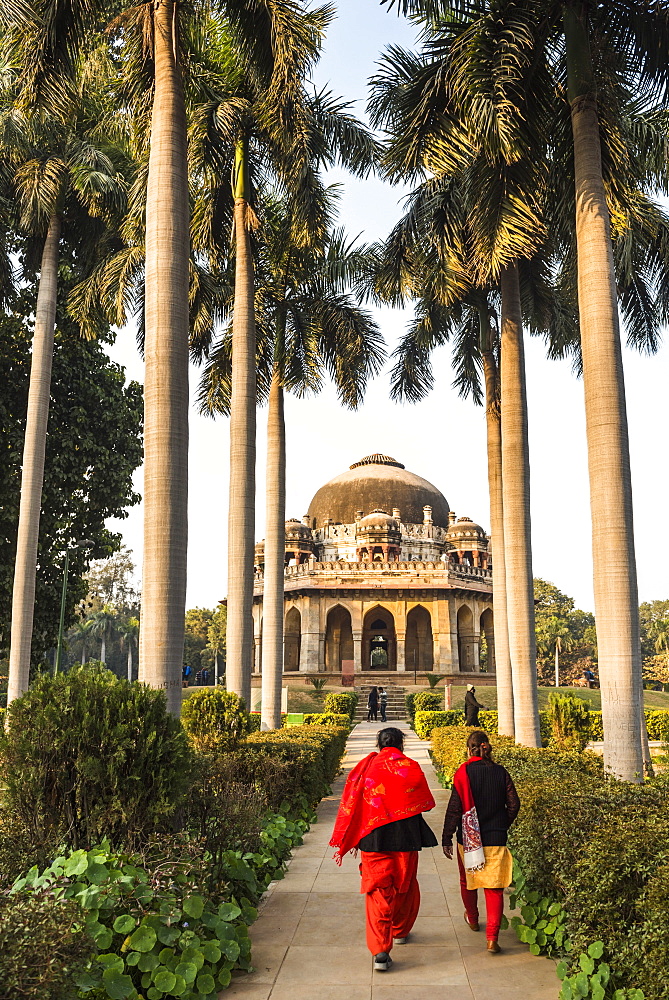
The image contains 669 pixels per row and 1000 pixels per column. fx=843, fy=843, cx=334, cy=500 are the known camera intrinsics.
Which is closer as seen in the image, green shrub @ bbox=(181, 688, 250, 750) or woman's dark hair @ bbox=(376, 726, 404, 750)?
woman's dark hair @ bbox=(376, 726, 404, 750)

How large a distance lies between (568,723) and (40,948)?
14.5m

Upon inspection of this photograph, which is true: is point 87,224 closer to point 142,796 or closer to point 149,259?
point 149,259

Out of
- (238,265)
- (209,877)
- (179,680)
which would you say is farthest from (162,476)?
(238,265)

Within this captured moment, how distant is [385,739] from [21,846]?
8.18ft

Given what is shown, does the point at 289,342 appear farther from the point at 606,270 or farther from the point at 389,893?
the point at 389,893

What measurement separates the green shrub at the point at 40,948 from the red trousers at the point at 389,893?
6.20 feet

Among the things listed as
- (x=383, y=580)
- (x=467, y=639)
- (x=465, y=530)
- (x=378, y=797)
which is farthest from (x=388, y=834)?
(x=465, y=530)

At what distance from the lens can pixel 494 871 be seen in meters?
5.65

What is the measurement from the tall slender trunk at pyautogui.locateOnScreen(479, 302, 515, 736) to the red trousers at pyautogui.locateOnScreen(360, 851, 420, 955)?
869cm

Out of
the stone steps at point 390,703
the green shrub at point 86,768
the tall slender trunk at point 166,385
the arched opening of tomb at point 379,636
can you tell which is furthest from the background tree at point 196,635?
the green shrub at point 86,768

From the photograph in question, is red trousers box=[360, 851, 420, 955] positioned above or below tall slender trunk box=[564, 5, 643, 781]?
below

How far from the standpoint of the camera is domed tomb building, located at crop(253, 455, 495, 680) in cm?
4166

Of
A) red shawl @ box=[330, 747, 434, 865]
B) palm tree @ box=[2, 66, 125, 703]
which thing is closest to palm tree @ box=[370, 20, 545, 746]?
red shawl @ box=[330, 747, 434, 865]

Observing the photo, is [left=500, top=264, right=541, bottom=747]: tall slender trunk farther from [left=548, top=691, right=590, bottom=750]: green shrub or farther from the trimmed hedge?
[left=548, top=691, right=590, bottom=750]: green shrub
